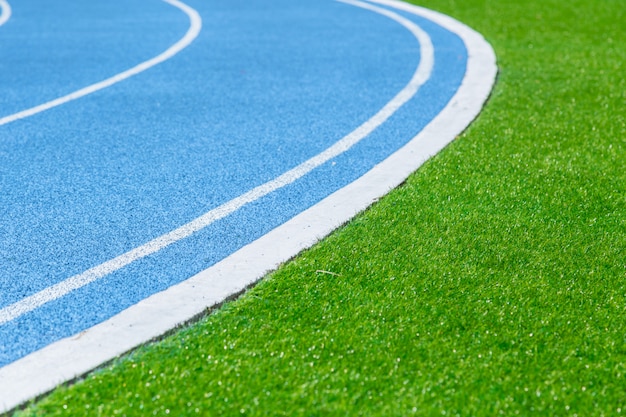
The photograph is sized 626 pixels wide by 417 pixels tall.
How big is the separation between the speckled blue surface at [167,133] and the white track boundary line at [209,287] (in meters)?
0.11

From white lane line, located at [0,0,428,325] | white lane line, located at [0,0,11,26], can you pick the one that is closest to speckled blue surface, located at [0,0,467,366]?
white lane line, located at [0,0,428,325]

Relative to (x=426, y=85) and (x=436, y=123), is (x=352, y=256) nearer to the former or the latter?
(x=436, y=123)

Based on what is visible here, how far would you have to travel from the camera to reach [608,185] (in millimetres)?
5223

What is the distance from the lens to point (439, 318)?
3.63 metres

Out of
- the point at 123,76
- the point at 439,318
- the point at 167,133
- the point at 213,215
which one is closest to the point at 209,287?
the point at 213,215

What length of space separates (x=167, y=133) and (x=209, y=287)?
9.12 feet

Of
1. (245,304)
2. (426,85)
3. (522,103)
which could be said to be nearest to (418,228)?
(245,304)

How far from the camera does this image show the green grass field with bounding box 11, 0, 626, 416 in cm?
308

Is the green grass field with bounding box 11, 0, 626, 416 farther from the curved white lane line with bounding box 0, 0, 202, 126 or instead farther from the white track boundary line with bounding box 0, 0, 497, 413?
the curved white lane line with bounding box 0, 0, 202, 126

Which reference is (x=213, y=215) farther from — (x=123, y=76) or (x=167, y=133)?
(x=123, y=76)

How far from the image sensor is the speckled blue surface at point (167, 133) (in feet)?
14.0

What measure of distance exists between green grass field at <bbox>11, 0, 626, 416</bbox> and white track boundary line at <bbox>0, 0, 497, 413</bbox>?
0.11m

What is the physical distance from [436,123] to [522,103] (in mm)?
944

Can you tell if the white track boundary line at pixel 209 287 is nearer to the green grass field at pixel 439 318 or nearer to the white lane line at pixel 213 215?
the green grass field at pixel 439 318
